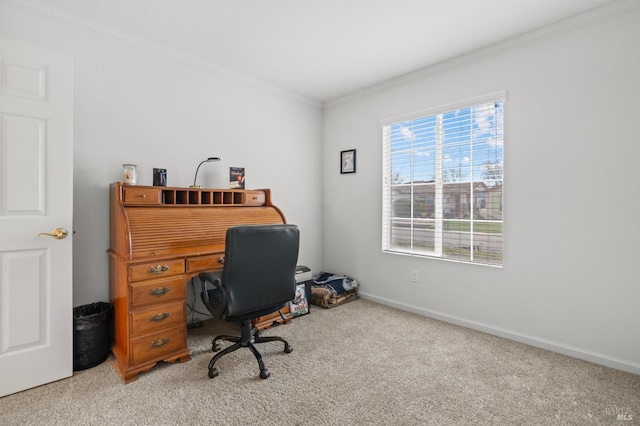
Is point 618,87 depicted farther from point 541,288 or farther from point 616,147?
point 541,288

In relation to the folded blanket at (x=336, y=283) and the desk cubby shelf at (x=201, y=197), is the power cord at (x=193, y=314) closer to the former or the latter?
the desk cubby shelf at (x=201, y=197)

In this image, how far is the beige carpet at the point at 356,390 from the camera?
5.35ft

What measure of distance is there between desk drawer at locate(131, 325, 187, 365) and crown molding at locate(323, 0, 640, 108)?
10.5ft

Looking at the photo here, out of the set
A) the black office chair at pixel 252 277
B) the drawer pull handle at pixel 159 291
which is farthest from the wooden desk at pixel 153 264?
the black office chair at pixel 252 277

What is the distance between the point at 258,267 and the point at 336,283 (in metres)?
1.75

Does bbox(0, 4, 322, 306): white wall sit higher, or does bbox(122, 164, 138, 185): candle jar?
bbox(0, 4, 322, 306): white wall

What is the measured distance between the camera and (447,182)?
9.88 feet

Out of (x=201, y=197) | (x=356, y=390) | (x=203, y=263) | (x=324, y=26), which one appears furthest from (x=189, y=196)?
(x=356, y=390)

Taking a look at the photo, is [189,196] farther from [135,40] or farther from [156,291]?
[135,40]

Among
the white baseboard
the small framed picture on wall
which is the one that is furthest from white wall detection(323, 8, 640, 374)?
the small framed picture on wall

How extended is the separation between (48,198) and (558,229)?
3659 mm

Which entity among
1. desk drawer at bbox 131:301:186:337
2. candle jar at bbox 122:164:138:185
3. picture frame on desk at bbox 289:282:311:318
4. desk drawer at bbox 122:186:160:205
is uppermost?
candle jar at bbox 122:164:138:185

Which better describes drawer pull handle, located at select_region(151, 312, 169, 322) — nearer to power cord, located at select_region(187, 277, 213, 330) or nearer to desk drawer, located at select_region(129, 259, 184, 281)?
desk drawer, located at select_region(129, 259, 184, 281)

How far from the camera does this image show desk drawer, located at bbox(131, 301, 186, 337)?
79.5 inches
